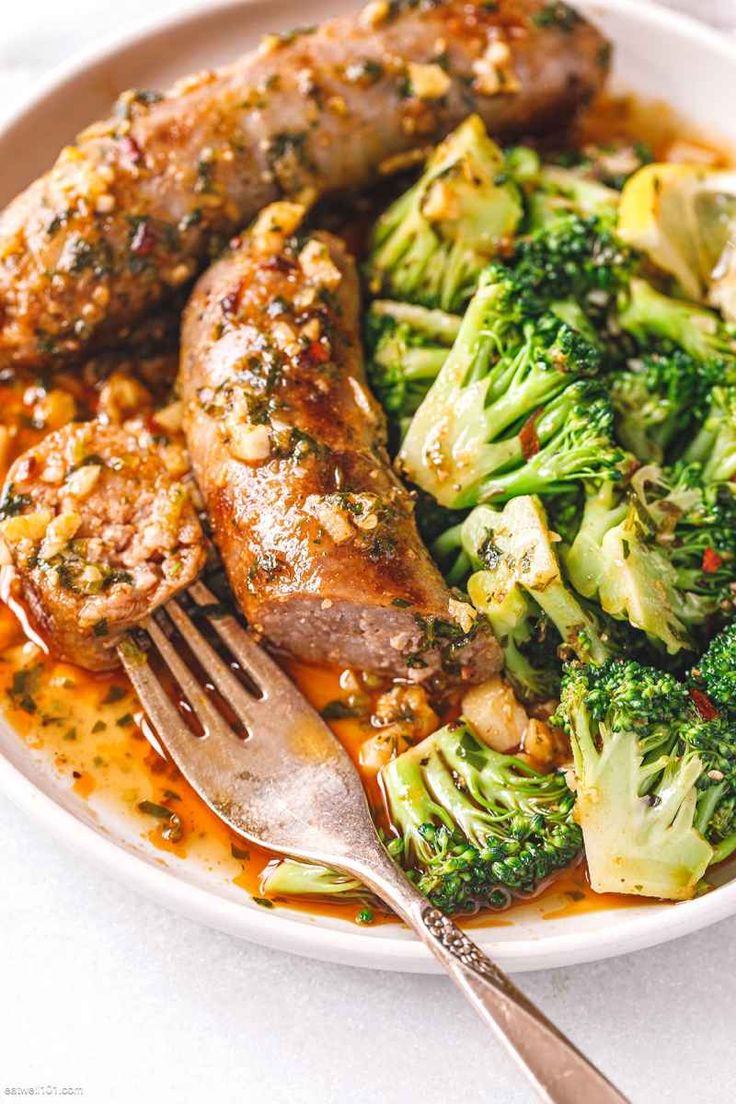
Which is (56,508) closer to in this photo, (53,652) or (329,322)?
(53,652)

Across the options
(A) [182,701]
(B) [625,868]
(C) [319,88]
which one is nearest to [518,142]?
(C) [319,88]

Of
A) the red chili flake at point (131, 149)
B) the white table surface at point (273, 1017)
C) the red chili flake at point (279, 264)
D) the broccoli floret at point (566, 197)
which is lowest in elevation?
the white table surface at point (273, 1017)

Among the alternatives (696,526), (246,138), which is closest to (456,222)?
(246,138)

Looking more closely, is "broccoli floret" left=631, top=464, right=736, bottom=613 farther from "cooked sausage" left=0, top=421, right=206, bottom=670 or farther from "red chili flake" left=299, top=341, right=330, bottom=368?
"cooked sausage" left=0, top=421, right=206, bottom=670

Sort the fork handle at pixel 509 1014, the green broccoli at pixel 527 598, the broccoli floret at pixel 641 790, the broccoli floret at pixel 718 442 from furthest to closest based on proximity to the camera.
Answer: the broccoli floret at pixel 718 442
the green broccoli at pixel 527 598
the broccoli floret at pixel 641 790
the fork handle at pixel 509 1014

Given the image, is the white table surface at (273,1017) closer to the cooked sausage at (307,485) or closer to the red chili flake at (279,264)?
the cooked sausage at (307,485)

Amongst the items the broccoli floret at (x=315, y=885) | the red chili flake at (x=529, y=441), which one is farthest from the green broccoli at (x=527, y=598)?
the broccoli floret at (x=315, y=885)

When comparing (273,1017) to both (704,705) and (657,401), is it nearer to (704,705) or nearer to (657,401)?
(704,705)
